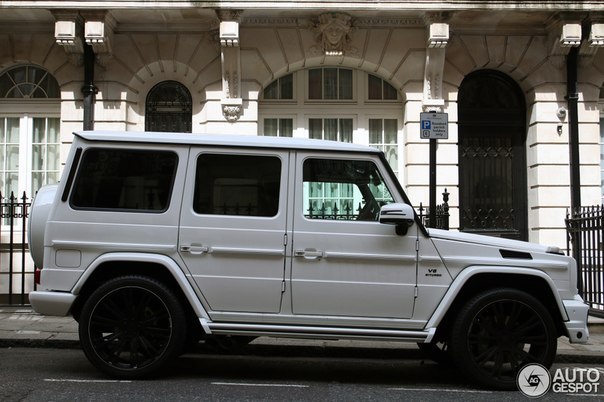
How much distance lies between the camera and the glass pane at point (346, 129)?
43.1ft

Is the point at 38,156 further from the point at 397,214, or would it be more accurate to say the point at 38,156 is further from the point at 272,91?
the point at 397,214

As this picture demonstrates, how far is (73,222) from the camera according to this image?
5.96 m

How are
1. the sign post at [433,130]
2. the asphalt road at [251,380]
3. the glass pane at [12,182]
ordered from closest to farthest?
1. the asphalt road at [251,380]
2. the sign post at [433,130]
3. the glass pane at [12,182]

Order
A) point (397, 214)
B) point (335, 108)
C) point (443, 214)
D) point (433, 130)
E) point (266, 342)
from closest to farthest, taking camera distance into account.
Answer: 1. point (397, 214)
2. point (266, 342)
3. point (433, 130)
4. point (443, 214)
5. point (335, 108)

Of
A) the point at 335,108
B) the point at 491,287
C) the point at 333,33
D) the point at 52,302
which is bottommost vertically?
the point at 52,302

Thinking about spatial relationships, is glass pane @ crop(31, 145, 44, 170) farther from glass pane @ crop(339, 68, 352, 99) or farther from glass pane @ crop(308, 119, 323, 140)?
glass pane @ crop(339, 68, 352, 99)

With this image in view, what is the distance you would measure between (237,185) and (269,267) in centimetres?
85

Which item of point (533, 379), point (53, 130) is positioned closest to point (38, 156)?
point (53, 130)

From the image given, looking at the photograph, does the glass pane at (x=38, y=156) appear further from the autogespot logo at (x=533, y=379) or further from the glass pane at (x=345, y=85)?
the autogespot logo at (x=533, y=379)

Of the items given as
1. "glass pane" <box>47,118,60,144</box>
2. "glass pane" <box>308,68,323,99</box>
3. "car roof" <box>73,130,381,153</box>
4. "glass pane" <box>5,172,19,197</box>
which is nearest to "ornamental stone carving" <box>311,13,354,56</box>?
"glass pane" <box>308,68,323,99</box>

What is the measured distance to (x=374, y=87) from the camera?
1319 centimetres

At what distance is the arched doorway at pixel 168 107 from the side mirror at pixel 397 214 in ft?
26.6

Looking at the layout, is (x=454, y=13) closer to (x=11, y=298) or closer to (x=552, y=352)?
(x=552, y=352)

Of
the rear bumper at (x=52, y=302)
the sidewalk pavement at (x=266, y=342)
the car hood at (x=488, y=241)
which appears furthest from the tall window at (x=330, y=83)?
the rear bumper at (x=52, y=302)
